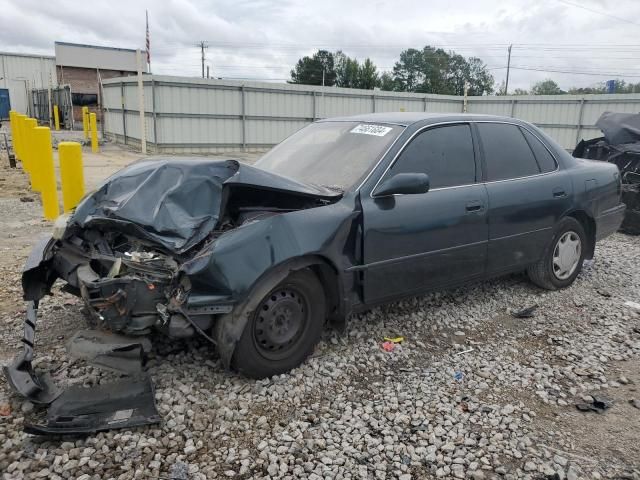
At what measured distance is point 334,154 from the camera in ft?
13.8

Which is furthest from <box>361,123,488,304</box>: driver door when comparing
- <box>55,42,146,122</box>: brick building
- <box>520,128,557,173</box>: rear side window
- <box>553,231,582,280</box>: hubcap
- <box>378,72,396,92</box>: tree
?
<box>378,72,396,92</box>: tree

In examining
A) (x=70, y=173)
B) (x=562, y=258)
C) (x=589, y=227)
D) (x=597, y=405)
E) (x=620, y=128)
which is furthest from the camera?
(x=620, y=128)

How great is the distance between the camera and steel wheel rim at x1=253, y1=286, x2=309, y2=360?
130 inches

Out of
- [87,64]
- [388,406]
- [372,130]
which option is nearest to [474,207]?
[372,130]

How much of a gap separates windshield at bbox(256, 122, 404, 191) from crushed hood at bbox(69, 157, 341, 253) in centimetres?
34

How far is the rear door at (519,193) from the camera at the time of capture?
14.9 feet

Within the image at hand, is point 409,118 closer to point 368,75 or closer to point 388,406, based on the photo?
point 388,406

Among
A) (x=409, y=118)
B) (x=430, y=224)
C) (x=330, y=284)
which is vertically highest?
(x=409, y=118)

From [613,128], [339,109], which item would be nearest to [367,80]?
[339,109]

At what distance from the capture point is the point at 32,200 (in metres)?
9.59

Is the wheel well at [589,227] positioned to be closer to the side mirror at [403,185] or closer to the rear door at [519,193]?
the rear door at [519,193]

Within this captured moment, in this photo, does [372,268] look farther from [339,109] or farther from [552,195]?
[339,109]

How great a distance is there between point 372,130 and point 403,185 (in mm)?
796

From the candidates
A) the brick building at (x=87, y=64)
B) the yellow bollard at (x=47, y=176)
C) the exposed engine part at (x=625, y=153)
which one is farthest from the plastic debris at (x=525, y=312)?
the brick building at (x=87, y=64)
